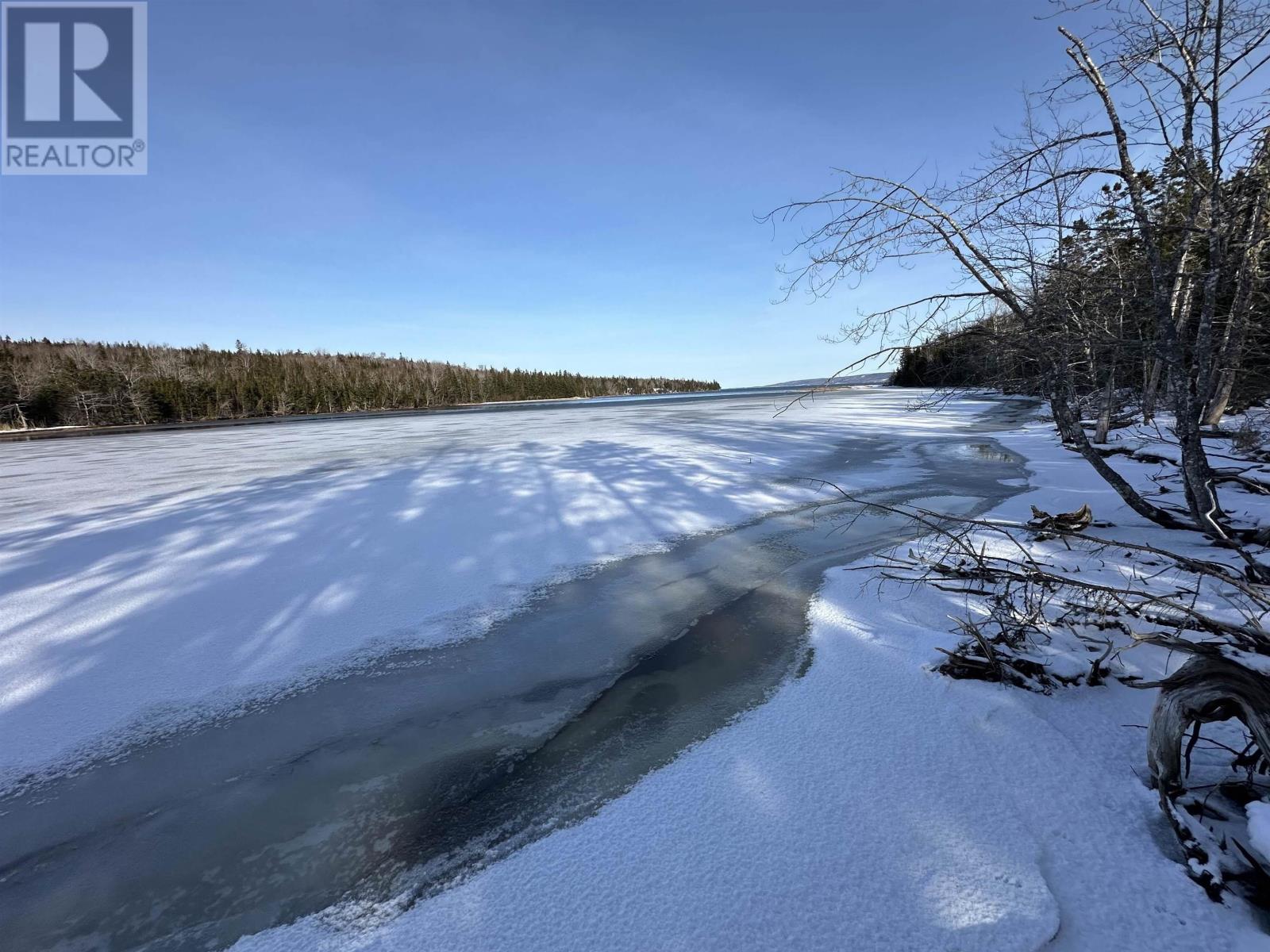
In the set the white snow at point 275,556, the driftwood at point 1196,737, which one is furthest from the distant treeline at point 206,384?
the driftwood at point 1196,737

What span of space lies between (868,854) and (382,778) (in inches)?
59.2

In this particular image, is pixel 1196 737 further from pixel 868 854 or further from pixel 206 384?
pixel 206 384

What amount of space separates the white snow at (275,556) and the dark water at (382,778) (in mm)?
340

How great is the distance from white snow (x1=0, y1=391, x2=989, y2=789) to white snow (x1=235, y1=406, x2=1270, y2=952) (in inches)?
60.1

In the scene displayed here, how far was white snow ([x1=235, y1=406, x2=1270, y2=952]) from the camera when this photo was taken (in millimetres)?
1127

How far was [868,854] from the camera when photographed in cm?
130

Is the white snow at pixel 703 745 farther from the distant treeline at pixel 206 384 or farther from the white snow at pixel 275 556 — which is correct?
the distant treeline at pixel 206 384

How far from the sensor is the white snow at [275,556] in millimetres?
2270

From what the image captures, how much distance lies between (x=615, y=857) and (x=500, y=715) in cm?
84

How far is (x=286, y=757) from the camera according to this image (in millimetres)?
1831

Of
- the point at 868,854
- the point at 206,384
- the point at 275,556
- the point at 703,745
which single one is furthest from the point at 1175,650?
the point at 206,384

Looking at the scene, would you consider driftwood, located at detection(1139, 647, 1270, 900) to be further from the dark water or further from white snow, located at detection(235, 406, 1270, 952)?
the dark water

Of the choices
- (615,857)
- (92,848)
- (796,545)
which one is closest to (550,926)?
(615,857)

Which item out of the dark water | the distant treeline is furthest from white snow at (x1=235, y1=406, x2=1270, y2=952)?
the distant treeline
